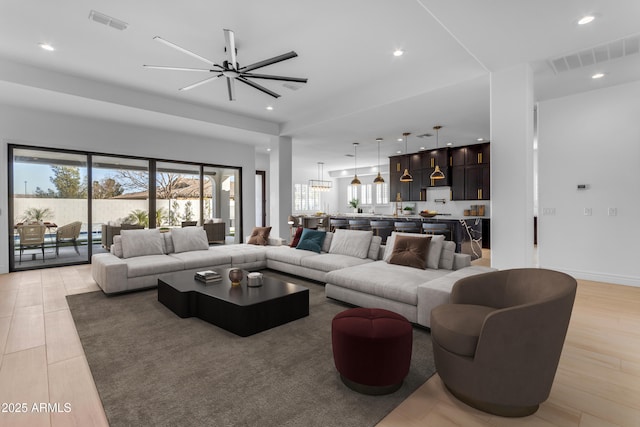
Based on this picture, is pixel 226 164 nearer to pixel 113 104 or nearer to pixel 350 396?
pixel 113 104

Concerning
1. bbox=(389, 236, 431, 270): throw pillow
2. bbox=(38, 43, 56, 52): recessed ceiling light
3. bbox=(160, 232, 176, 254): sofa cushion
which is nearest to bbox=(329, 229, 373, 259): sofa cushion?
bbox=(389, 236, 431, 270): throw pillow

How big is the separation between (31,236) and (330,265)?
18.6 feet

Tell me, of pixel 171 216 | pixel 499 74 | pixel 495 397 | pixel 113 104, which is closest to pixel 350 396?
pixel 495 397

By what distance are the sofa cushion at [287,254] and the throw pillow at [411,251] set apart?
1.49 m

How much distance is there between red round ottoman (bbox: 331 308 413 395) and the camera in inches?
77.1

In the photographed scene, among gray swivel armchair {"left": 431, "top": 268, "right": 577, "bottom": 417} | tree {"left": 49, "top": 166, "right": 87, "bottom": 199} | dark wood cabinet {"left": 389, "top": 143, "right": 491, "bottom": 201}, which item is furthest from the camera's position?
dark wood cabinet {"left": 389, "top": 143, "right": 491, "bottom": 201}

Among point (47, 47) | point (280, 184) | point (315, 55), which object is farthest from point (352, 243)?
point (47, 47)

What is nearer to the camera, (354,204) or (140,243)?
(140,243)

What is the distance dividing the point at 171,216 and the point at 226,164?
1.95 metres

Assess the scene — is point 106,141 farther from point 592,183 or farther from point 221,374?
point 592,183

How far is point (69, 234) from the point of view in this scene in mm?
6117

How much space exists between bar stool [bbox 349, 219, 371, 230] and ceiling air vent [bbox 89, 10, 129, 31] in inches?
240

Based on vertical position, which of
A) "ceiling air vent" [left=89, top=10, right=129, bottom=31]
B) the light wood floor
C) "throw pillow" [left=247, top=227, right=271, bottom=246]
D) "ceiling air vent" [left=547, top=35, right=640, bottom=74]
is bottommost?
the light wood floor

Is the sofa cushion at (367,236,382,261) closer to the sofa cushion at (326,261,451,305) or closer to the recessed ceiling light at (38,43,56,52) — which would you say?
the sofa cushion at (326,261,451,305)
